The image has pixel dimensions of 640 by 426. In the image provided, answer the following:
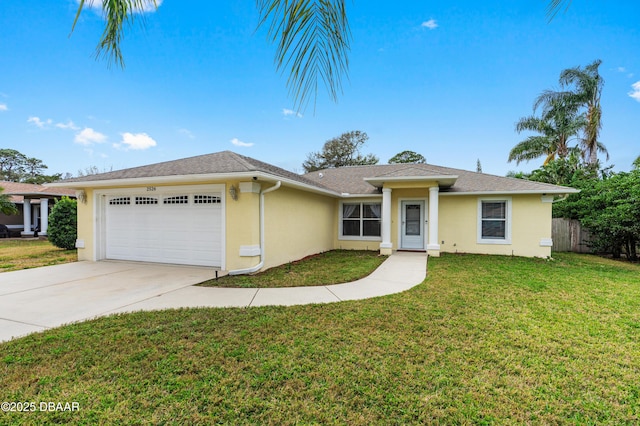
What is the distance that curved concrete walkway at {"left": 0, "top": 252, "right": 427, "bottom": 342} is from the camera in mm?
4586

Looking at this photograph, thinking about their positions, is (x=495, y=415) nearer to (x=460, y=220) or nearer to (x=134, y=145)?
(x=460, y=220)

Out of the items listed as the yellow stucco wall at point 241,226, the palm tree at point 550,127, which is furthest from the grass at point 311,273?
the palm tree at point 550,127

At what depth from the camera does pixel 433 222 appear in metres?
10.6

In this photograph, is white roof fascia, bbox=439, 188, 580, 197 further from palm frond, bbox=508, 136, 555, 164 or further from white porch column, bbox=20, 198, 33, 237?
white porch column, bbox=20, 198, 33, 237

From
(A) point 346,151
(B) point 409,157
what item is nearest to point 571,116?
(B) point 409,157

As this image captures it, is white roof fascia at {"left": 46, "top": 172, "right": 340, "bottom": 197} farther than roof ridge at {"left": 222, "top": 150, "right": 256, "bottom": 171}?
No

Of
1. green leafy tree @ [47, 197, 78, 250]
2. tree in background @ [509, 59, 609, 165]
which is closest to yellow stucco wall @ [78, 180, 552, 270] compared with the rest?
green leafy tree @ [47, 197, 78, 250]

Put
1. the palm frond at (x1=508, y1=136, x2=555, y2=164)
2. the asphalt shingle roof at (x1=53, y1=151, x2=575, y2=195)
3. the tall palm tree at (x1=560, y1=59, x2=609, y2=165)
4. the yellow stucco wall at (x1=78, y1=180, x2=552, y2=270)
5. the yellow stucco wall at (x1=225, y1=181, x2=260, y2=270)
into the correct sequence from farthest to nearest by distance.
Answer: the palm frond at (x1=508, y1=136, x2=555, y2=164)
the tall palm tree at (x1=560, y1=59, x2=609, y2=165)
the asphalt shingle roof at (x1=53, y1=151, x2=575, y2=195)
the yellow stucco wall at (x1=78, y1=180, x2=552, y2=270)
the yellow stucco wall at (x1=225, y1=181, x2=260, y2=270)

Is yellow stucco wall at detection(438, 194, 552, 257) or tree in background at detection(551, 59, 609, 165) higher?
tree in background at detection(551, 59, 609, 165)

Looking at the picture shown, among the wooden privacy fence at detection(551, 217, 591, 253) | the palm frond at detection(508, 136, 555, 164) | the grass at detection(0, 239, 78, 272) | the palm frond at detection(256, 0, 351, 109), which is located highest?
the palm frond at detection(508, 136, 555, 164)

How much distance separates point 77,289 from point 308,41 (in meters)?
7.37

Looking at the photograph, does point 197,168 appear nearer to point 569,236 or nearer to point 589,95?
point 569,236

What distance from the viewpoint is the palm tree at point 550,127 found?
19.3 metres

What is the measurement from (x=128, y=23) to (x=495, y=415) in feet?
12.8
